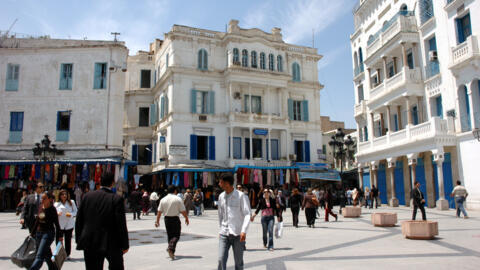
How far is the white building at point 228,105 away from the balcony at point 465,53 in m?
15.5

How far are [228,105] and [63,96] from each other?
13.1 m

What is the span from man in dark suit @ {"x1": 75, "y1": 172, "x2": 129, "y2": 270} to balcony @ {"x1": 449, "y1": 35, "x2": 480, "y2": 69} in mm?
20612

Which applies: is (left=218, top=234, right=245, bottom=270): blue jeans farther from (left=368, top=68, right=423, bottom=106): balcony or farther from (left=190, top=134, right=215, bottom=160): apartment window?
(left=190, top=134, right=215, bottom=160): apartment window

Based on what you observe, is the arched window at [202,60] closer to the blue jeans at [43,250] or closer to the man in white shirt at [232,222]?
the blue jeans at [43,250]

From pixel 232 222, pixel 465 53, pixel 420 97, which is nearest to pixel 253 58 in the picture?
pixel 420 97

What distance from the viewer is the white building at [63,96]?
1111 inches

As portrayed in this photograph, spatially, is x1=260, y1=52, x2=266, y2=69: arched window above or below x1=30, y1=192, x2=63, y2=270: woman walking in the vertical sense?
above

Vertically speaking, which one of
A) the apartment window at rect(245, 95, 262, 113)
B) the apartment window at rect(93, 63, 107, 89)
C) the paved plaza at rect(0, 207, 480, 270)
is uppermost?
the apartment window at rect(93, 63, 107, 89)

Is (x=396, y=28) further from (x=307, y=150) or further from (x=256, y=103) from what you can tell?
(x=307, y=150)

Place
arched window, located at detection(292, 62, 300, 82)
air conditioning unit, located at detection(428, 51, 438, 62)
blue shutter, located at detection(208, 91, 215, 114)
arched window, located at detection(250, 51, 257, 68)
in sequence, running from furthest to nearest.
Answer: arched window, located at detection(292, 62, 300, 82), arched window, located at detection(250, 51, 257, 68), blue shutter, located at detection(208, 91, 215, 114), air conditioning unit, located at detection(428, 51, 438, 62)

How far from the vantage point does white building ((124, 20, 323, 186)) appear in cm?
3181

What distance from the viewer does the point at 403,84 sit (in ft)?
79.9

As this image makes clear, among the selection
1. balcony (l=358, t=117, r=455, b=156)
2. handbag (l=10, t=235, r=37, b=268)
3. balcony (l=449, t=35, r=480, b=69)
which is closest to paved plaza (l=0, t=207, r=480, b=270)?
handbag (l=10, t=235, r=37, b=268)

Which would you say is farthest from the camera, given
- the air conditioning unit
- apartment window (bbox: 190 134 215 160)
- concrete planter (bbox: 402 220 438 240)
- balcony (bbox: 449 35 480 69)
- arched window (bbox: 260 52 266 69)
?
arched window (bbox: 260 52 266 69)
